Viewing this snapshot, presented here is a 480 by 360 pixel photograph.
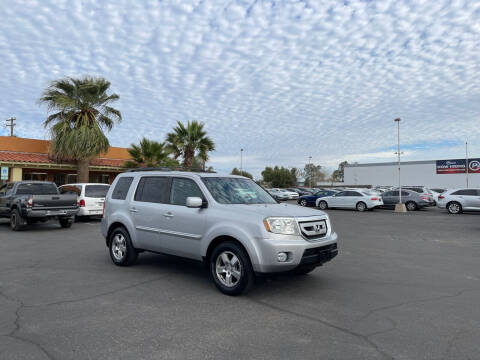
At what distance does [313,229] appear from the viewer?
548 cm

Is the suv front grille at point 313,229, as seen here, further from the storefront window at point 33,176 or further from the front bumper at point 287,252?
the storefront window at point 33,176

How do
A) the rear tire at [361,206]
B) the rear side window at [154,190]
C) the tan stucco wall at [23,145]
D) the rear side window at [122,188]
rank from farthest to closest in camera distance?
1. the tan stucco wall at [23,145]
2. the rear tire at [361,206]
3. the rear side window at [122,188]
4. the rear side window at [154,190]

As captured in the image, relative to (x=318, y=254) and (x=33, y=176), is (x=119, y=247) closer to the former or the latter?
(x=318, y=254)

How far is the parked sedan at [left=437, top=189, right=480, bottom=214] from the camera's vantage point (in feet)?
70.2

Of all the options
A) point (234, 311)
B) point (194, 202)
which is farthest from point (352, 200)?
point (234, 311)

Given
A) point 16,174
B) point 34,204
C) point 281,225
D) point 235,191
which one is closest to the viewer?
point 281,225

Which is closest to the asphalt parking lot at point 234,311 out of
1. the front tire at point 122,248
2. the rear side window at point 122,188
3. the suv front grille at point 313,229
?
the front tire at point 122,248

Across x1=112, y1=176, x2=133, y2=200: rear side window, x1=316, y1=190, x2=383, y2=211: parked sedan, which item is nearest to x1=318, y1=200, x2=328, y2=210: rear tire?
x1=316, y1=190, x2=383, y2=211: parked sedan

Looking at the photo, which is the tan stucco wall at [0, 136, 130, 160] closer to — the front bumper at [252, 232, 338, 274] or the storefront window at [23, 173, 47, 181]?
the storefront window at [23, 173, 47, 181]

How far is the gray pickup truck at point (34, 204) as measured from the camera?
12430mm

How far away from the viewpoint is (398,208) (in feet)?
78.5

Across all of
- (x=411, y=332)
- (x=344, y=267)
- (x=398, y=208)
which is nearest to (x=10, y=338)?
(x=411, y=332)

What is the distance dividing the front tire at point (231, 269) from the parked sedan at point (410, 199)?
886 inches

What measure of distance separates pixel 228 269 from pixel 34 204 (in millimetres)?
9625
